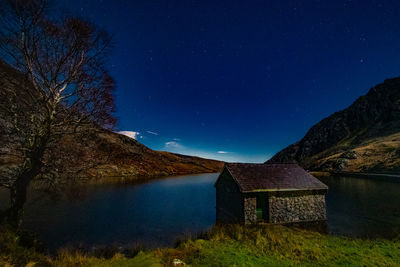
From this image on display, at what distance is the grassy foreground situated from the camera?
28.4 feet

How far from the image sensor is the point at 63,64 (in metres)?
10.8

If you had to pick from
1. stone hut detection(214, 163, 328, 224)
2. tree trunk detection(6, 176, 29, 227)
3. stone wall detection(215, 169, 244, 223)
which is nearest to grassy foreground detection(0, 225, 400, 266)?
tree trunk detection(6, 176, 29, 227)

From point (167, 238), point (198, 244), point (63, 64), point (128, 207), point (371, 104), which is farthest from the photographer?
point (371, 104)

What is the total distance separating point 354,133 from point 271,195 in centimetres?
17891

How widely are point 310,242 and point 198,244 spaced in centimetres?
801

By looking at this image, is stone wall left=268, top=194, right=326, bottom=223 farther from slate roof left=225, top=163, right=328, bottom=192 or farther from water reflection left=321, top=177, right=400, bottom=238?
water reflection left=321, top=177, right=400, bottom=238

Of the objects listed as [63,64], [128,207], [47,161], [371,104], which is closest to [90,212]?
[128,207]

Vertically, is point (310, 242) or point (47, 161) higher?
point (47, 161)

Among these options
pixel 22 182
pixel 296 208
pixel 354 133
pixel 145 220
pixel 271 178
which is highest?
pixel 354 133

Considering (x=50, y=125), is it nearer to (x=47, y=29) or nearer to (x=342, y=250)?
(x=47, y=29)

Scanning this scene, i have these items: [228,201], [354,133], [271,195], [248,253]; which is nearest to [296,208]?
[271,195]

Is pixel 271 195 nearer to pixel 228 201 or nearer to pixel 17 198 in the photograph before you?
pixel 228 201

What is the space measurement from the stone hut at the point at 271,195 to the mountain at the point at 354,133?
84.2 meters

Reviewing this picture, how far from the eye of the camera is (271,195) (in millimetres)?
19406
